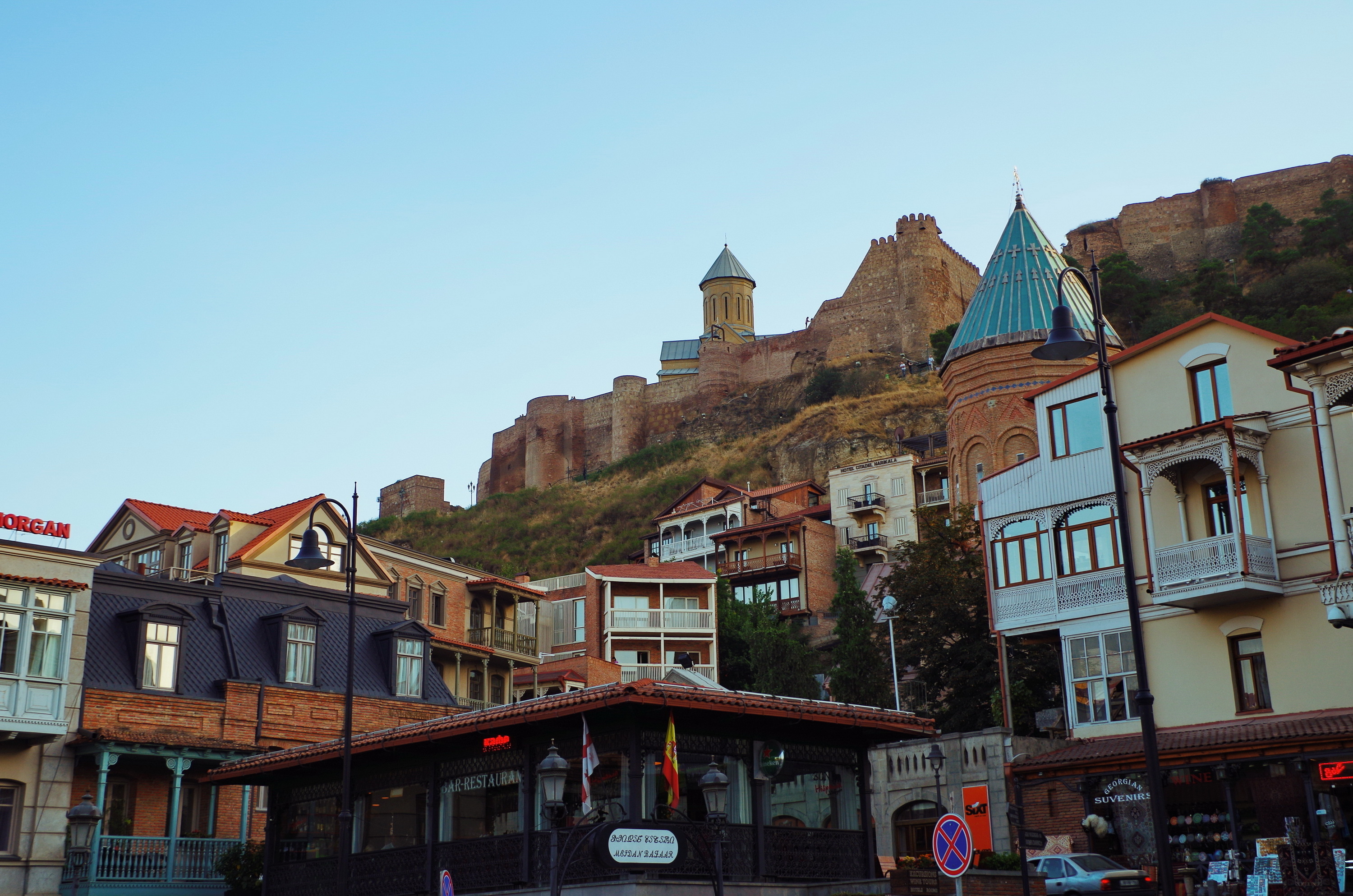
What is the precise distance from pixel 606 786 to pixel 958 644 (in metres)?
20.2

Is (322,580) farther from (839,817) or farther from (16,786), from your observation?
(839,817)

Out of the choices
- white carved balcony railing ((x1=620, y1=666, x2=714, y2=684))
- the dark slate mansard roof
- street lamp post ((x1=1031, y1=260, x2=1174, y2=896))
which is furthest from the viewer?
white carved balcony railing ((x1=620, y1=666, x2=714, y2=684))

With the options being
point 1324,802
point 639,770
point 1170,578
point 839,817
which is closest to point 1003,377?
point 1170,578

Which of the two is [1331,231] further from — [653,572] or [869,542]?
[653,572]

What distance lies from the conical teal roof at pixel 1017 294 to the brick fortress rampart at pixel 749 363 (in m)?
45.8

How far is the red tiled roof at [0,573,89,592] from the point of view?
24.9 meters

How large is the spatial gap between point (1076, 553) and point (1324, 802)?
790 centimetres

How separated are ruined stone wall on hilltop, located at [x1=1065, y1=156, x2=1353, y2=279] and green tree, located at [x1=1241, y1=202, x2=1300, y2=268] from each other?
109 cm

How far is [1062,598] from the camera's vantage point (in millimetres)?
29984

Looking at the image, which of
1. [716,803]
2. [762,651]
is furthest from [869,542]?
[716,803]

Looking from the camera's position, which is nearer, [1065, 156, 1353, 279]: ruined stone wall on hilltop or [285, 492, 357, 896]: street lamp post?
[285, 492, 357, 896]: street lamp post

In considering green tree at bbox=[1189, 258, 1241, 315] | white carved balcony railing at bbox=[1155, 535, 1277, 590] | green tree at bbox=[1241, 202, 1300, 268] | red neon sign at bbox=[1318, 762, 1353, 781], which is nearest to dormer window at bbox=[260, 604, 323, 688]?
white carved balcony railing at bbox=[1155, 535, 1277, 590]

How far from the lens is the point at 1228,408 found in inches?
1085

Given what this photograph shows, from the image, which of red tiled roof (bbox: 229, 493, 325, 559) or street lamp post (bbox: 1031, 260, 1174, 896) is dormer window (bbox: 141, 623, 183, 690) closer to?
red tiled roof (bbox: 229, 493, 325, 559)
